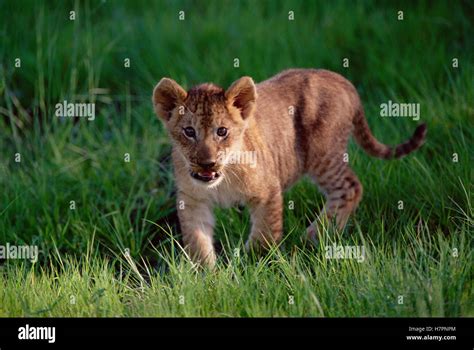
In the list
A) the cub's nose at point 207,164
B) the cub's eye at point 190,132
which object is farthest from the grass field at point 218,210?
the cub's eye at point 190,132

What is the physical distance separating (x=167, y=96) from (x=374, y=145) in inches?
68.5

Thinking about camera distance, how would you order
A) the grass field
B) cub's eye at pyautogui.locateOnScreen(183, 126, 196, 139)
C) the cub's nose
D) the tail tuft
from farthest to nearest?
1. the tail tuft
2. cub's eye at pyautogui.locateOnScreen(183, 126, 196, 139)
3. the cub's nose
4. the grass field

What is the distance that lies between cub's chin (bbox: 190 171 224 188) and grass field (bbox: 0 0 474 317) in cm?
42

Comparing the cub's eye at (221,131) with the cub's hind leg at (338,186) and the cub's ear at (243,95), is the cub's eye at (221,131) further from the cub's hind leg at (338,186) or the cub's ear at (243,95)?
the cub's hind leg at (338,186)

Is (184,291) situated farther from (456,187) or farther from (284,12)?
Result: (284,12)

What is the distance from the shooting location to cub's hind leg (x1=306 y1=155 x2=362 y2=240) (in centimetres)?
711

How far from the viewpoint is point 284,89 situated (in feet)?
23.3

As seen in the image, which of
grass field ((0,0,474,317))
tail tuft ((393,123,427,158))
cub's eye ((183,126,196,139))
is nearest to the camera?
grass field ((0,0,474,317))

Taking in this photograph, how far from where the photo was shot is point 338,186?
716 cm

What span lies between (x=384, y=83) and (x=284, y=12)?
1601 millimetres

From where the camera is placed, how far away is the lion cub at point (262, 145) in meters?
6.32

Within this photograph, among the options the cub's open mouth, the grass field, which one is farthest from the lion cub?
the grass field

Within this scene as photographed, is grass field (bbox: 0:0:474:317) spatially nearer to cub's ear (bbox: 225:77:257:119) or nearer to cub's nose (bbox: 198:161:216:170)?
cub's nose (bbox: 198:161:216:170)

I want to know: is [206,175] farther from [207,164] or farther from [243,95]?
[243,95]
